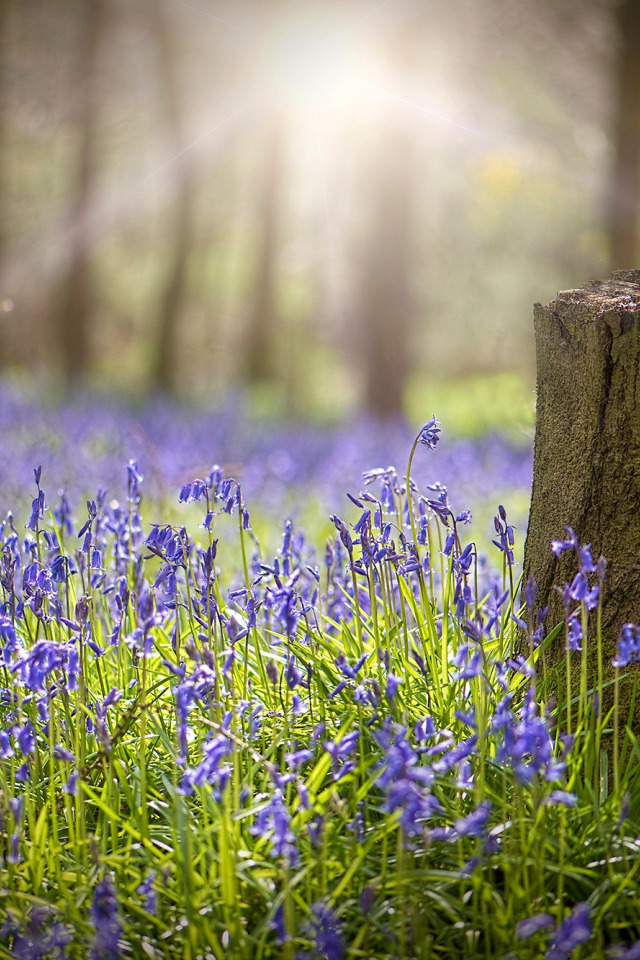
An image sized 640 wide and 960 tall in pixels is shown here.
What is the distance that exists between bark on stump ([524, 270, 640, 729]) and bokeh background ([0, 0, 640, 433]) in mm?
1812

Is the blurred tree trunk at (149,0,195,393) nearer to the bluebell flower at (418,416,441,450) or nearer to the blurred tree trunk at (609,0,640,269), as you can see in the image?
the blurred tree trunk at (609,0,640,269)

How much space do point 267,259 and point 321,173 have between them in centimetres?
372

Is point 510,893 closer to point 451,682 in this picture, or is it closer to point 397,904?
point 397,904

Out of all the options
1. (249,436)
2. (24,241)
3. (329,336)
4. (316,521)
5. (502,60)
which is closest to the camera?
(316,521)

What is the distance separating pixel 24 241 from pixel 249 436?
13.2 m

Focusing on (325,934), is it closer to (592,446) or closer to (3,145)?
(592,446)

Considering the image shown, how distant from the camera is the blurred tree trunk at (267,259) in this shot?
18.0 metres

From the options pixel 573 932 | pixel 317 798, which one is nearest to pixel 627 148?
pixel 317 798

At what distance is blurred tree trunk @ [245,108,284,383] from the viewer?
59.1ft

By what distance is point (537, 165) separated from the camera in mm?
14117

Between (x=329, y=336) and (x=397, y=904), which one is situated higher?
(x=329, y=336)

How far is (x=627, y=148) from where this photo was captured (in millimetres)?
10344

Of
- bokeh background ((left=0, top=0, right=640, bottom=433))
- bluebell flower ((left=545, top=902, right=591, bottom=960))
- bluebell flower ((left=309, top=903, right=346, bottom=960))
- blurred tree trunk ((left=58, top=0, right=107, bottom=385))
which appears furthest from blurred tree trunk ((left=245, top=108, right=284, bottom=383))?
bluebell flower ((left=545, top=902, right=591, bottom=960))

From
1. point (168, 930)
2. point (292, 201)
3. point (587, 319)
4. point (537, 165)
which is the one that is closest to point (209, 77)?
point (537, 165)
